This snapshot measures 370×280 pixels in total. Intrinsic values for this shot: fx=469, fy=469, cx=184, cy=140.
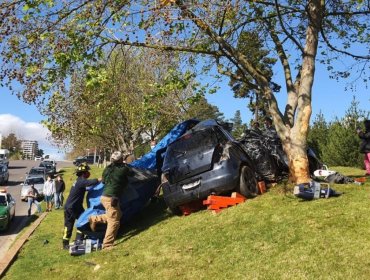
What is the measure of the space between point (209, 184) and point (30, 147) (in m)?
151

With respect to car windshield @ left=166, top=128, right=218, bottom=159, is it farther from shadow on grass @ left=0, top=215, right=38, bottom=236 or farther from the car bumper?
shadow on grass @ left=0, top=215, right=38, bottom=236

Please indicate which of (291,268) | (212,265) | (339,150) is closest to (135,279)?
(212,265)

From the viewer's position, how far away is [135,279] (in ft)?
22.6

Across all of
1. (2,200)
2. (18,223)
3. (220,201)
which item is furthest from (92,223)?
(18,223)

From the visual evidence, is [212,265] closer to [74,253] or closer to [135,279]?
[135,279]

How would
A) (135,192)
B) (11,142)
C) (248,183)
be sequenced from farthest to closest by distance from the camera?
(11,142)
(135,192)
(248,183)

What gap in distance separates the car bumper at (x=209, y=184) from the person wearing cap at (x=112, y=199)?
124 cm

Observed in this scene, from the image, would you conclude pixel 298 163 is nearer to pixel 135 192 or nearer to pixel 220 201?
pixel 220 201

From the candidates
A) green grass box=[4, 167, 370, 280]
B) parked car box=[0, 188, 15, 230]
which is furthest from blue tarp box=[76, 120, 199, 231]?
parked car box=[0, 188, 15, 230]

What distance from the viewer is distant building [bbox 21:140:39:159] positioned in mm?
141125

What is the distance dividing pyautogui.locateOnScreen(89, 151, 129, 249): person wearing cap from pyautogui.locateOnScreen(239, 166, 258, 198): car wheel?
94.2 inches

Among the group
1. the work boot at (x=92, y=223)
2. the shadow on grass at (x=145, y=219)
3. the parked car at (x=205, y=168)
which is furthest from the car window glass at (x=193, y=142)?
the work boot at (x=92, y=223)

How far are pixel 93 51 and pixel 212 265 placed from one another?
5.84 metres

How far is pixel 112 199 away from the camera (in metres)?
9.20
